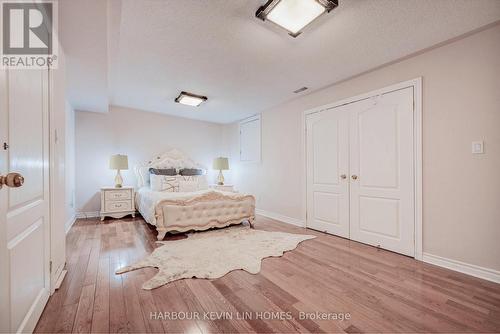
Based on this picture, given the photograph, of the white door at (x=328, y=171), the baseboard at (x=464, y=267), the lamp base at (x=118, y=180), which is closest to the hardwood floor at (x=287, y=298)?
the baseboard at (x=464, y=267)

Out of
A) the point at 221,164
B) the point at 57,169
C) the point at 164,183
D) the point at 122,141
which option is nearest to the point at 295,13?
the point at 57,169

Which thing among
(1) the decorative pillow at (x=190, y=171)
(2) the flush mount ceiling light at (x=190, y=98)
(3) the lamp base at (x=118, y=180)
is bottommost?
(3) the lamp base at (x=118, y=180)

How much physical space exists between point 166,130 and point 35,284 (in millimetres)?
4347

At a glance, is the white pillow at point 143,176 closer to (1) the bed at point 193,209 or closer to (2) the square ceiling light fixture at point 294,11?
(1) the bed at point 193,209

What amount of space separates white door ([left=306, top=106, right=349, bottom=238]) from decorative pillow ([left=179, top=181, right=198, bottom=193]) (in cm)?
230

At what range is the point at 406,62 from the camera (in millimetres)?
2652

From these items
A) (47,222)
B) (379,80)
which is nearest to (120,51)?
(47,222)

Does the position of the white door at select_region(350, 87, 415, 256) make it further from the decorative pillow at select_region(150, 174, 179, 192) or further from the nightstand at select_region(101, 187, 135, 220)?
the nightstand at select_region(101, 187, 135, 220)

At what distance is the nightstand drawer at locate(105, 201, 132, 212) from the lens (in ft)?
14.2

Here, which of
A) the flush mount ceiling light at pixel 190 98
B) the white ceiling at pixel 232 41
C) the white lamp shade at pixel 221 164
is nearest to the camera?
the white ceiling at pixel 232 41

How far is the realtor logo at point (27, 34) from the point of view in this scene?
107cm

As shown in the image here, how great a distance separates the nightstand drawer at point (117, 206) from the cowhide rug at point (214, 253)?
6.32 ft

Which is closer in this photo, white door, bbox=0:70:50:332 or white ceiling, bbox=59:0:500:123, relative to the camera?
white door, bbox=0:70:50:332

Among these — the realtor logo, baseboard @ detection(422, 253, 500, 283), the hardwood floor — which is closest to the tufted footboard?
the hardwood floor
